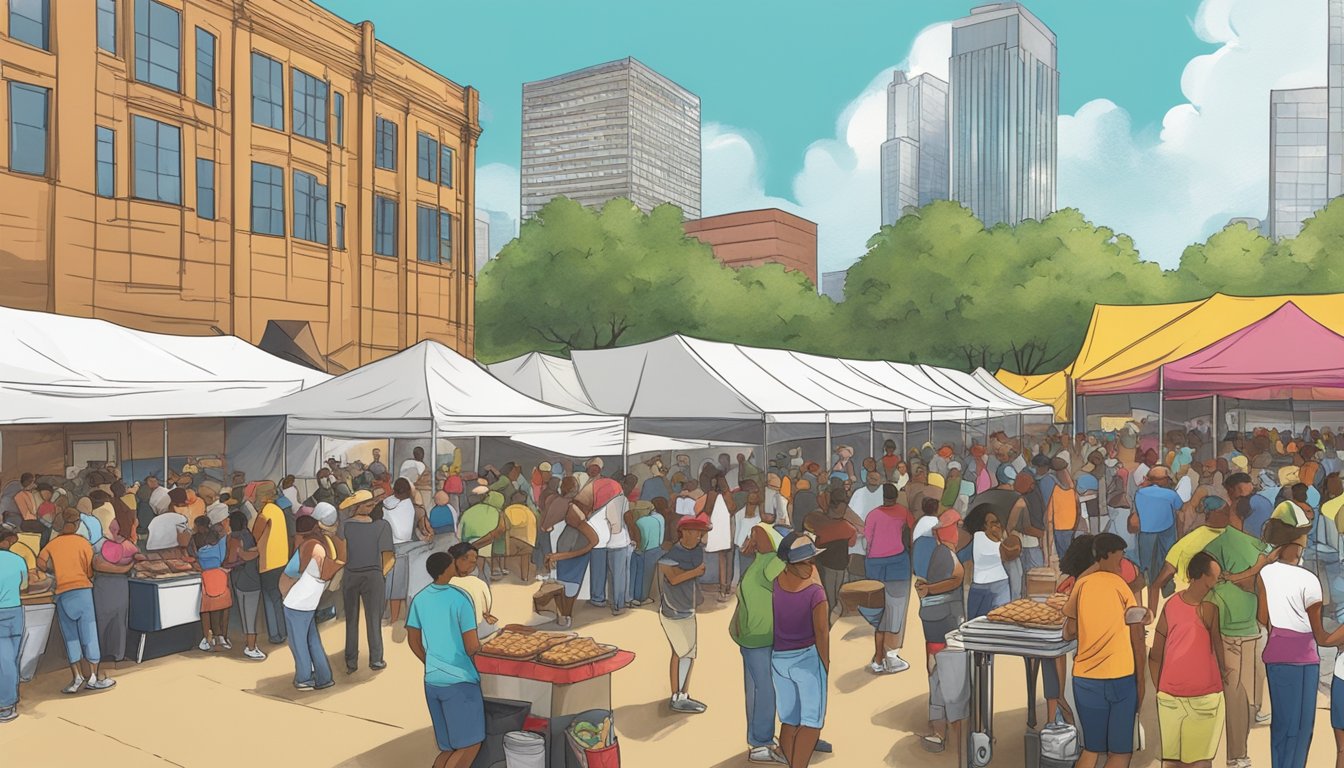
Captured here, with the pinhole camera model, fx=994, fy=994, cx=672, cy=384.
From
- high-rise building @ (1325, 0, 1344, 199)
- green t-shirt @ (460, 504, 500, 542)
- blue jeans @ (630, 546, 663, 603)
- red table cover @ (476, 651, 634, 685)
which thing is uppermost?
Result: high-rise building @ (1325, 0, 1344, 199)

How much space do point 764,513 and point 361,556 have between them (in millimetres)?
5046

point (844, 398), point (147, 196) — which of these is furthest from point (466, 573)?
point (147, 196)

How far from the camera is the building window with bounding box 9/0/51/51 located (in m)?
21.3

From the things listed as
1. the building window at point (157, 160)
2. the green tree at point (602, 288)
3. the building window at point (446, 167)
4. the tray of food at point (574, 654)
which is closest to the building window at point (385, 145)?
the building window at point (446, 167)

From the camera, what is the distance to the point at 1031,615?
21.9 feet

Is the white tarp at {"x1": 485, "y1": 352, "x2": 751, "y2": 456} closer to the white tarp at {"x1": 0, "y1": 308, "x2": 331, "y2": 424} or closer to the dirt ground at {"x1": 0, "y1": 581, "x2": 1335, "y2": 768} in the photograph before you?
the white tarp at {"x1": 0, "y1": 308, "x2": 331, "y2": 424}

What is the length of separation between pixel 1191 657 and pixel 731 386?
11619 millimetres

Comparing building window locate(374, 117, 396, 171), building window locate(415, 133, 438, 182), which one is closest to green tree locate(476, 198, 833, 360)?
building window locate(415, 133, 438, 182)

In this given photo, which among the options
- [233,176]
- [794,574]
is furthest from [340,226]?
[794,574]

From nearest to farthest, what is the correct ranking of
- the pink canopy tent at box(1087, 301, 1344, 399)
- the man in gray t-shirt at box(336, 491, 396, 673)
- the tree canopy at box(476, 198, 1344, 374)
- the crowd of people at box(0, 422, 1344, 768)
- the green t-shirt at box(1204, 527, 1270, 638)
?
the crowd of people at box(0, 422, 1344, 768), the green t-shirt at box(1204, 527, 1270, 638), the man in gray t-shirt at box(336, 491, 396, 673), the pink canopy tent at box(1087, 301, 1344, 399), the tree canopy at box(476, 198, 1344, 374)

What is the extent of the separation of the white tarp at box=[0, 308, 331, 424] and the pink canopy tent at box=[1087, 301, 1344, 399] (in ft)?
54.1

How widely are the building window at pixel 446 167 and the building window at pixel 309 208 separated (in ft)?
20.3

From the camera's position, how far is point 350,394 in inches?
565

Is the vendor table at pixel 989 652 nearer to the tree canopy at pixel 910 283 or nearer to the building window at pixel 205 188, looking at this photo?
the building window at pixel 205 188
